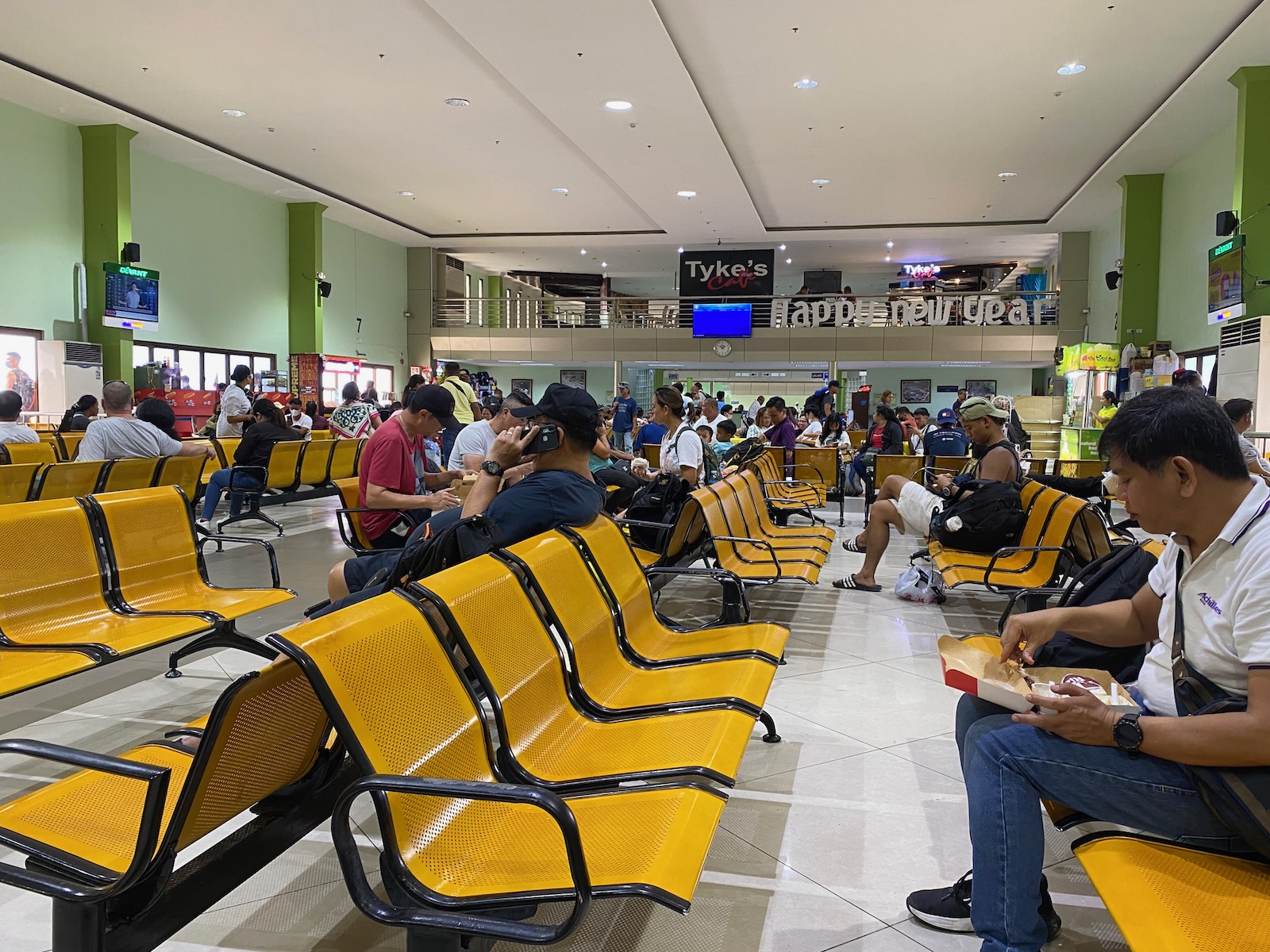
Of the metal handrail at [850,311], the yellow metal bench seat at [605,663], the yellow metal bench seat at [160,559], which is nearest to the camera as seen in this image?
the yellow metal bench seat at [605,663]

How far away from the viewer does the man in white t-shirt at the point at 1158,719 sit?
162 centimetres

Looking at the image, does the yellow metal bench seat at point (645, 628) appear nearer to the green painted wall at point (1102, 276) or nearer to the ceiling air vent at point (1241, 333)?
the ceiling air vent at point (1241, 333)

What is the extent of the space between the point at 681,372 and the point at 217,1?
24.7 metres

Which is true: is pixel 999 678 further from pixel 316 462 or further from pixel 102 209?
pixel 102 209

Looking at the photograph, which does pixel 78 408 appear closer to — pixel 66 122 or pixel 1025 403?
pixel 66 122

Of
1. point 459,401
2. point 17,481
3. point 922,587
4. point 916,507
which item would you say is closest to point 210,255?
point 459,401

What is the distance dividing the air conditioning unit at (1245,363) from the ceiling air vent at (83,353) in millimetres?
14118

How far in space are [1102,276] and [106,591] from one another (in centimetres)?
1940

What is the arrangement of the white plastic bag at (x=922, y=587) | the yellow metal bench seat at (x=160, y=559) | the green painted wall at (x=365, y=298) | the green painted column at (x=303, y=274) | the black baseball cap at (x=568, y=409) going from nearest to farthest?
the black baseball cap at (x=568, y=409), the yellow metal bench seat at (x=160, y=559), the white plastic bag at (x=922, y=587), the green painted column at (x=303, y=274), the green painted wall at (x=365, y=298)

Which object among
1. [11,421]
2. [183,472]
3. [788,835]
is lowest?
[788,835]

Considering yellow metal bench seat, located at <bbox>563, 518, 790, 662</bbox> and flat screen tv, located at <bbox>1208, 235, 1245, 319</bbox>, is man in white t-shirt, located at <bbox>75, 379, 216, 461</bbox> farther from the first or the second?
flat screen tv, located at <bbox>1208, 235, 1245, 319</bbox>

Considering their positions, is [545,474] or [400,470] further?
[400,470]

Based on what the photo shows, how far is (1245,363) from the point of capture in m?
10.3

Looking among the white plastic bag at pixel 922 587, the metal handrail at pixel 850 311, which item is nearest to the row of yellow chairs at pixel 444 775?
the white plastic bag at pixel 922 587
